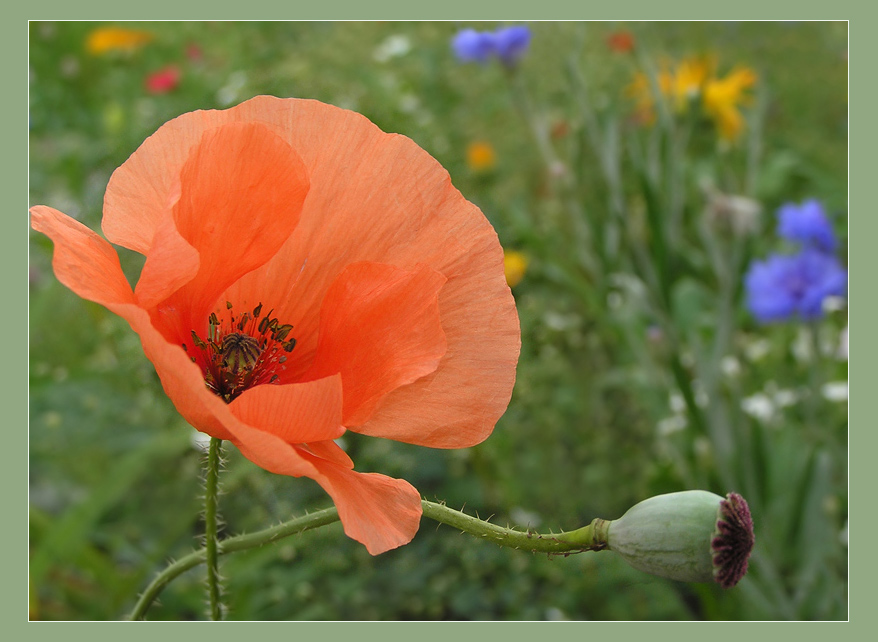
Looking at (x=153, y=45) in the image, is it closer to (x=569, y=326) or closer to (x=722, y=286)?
(x=569, y=326)

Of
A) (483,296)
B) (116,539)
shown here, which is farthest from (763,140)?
(483,296)

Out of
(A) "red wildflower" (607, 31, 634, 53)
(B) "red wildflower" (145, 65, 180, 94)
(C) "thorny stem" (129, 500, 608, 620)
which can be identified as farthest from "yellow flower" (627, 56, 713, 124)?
(C) "thorny stem" (129, 500, 608, 620)

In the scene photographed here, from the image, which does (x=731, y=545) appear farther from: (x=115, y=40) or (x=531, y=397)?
(x=115, y=40)

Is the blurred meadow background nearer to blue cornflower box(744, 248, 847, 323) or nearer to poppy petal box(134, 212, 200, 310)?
blue cornflower box(744, 248, 847, 323)

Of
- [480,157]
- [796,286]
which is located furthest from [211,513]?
[480,157]

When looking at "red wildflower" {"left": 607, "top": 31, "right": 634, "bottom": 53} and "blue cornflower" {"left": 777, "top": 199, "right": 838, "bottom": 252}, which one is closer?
"blue cornflower" {"left": 777, "top": 199, "right": 838, "bottom": 252}

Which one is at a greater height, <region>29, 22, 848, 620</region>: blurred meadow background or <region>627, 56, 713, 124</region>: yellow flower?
<region>627, 56, 713, 124</region>: yellow flower

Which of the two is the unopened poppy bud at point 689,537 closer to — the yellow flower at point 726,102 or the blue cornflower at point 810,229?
the blue cornflower at point 810,229
